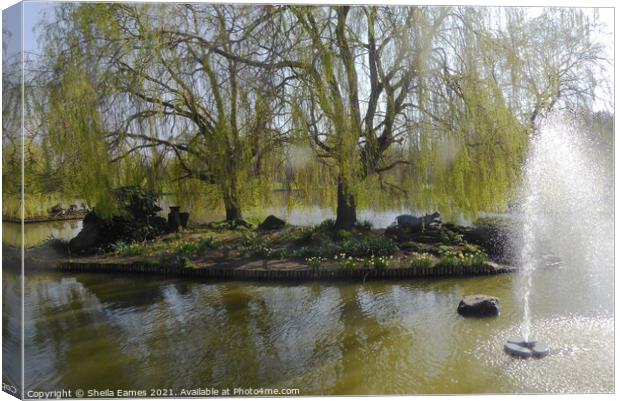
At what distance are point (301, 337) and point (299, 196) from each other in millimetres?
2213

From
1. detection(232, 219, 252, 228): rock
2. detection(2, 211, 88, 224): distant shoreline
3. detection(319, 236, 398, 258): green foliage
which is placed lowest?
detection(319, 236, 398, 258): green foliage

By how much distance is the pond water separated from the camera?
14.2 feet

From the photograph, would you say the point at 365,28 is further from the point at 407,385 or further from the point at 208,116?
the point at 407,385

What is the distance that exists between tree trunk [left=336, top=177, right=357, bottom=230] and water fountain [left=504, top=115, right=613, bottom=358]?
2127 millimetres

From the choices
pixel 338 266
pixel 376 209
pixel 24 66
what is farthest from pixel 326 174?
pixel 24 66

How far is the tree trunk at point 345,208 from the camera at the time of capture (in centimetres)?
645

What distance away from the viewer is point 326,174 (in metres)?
6.46

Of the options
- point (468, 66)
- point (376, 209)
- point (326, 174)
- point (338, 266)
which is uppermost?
point (468, 66)

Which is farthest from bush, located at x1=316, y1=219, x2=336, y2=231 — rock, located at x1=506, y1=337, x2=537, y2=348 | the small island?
rock, located at x1=506, y1=337, x2=537, y2=348

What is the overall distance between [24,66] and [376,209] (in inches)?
170

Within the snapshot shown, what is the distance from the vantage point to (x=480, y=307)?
5.31 meters

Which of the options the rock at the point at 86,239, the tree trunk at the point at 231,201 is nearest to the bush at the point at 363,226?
the tree trunk at the point at 231,201

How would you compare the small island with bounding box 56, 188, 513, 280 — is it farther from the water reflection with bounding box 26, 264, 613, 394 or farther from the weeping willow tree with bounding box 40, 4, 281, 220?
the weeping willow tree with bounding box 40, 4, 281, 220

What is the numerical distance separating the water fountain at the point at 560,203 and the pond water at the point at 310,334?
0.21 m
